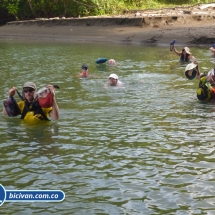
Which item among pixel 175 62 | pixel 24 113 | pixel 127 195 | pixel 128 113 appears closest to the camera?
pixel 127 195

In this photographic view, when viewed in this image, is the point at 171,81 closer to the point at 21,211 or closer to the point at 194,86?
the point at 194,86

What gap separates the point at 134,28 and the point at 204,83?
60.8ft

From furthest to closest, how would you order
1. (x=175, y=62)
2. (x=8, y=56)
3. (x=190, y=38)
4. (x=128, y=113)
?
Result: 1. (x=190, y=38)
2. (x=8, y=56)
3. (x=175, y=62)
4. (x=128, y=113)

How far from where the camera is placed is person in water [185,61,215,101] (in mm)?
14430

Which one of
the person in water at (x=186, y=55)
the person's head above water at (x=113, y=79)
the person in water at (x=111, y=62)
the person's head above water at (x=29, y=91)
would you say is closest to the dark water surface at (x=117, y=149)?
the person's head above water at (x=113, y=79)

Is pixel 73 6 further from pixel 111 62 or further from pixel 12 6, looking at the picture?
pixel 111 62

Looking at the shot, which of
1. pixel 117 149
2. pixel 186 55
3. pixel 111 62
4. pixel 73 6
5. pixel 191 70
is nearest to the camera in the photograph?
pixel 117 149

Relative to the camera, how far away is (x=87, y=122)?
1279 centimetres

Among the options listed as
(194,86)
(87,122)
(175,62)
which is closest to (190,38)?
(175,62)

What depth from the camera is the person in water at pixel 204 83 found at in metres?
14.4

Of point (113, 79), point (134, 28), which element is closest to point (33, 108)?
point (113, 79)

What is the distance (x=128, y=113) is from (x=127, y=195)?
18.4 ft

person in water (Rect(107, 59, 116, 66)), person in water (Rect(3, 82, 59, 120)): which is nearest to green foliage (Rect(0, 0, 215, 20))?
person in water (Rect(107, 59, 116, 66))

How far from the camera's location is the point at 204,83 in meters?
14.4
